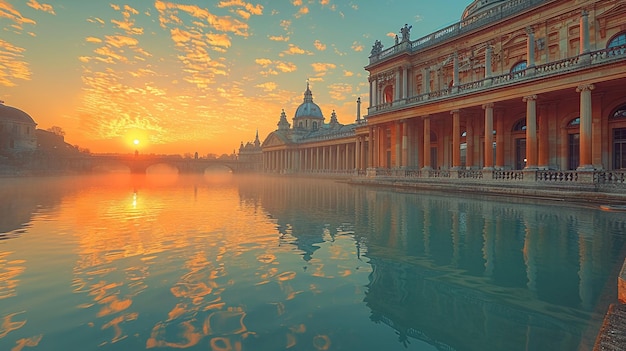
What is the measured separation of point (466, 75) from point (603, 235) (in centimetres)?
2489

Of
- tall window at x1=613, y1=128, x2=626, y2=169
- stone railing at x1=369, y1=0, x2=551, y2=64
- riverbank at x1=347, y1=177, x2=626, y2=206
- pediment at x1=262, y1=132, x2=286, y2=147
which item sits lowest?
riverbank at x1=347, y1=177, x2=626, y2=206

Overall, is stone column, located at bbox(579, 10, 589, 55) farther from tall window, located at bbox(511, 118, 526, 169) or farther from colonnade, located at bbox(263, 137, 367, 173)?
colonnade, located at bbox(263, 137, 367, 173)

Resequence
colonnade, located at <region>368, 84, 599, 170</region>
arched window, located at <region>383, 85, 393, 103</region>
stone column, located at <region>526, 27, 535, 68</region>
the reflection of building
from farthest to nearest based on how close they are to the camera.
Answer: arched window, located at <region>383, 85, 393, 103</region>, stone column, located at <region>526, 27, 535, 68</region>, the reflection of building, colonnade, located at <region>368, 84, 599, 170</region>

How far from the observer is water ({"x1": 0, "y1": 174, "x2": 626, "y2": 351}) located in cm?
396

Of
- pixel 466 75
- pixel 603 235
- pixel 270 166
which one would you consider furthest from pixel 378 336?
pixel 270 166

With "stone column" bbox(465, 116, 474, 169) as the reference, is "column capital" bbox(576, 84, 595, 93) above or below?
above

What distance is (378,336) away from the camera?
3.97 metres

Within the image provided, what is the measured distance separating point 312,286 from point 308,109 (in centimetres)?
10641

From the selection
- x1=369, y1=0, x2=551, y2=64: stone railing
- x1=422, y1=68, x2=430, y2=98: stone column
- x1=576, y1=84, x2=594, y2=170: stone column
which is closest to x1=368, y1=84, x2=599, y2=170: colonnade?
x1=576, y1=84, x2=594, y2=170: stone column

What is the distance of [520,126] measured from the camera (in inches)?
1057

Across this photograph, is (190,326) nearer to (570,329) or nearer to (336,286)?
(336,286)

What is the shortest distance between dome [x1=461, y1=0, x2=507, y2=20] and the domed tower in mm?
65179

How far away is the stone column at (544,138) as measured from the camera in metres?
24.1

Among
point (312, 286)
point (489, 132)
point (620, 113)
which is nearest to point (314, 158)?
point (489, 132)
